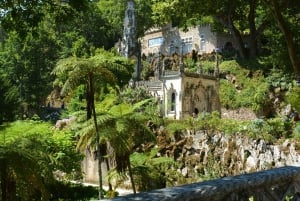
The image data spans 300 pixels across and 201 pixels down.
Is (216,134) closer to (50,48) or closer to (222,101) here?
(222,101)

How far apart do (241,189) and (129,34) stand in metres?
47.1

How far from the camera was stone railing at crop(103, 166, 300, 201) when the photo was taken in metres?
4.04

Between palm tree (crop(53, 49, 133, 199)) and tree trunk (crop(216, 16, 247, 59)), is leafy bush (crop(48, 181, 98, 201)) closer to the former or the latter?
palm tree (crop(53, 49, 133, 199))

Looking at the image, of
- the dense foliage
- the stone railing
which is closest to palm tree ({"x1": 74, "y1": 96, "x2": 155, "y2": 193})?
the dense foliage

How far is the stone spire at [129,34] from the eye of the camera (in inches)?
1909

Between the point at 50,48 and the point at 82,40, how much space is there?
18.6ft

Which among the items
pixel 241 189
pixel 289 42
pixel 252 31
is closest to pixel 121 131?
pixel 289 42

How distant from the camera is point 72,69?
541 inches

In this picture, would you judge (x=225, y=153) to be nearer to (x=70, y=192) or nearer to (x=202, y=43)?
(x=70, y=192)

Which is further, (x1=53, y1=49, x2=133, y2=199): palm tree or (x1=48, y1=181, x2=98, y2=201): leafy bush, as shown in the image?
(x1=48, y1=181, x2=98, y2=201): leafy bush

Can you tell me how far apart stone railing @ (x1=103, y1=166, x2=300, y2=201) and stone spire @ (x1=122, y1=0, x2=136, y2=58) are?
42.9m

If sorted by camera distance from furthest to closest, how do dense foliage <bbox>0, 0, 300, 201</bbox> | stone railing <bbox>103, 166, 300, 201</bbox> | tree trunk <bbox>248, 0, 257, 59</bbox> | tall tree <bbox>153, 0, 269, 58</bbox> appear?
tree trunk <bbox>248, 0, 257, 59</bbox>, tall tree <bbox>153, 0, 269, 58</bbox>, dense foliage <bbox>0, 0, 300, 201</bbox>, stone railing <bbox>103, 166, 300, 201</bbox>

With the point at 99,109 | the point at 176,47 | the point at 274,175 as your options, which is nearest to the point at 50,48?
the point at 176,47

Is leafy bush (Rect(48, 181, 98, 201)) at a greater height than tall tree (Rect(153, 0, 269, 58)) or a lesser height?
lesser
